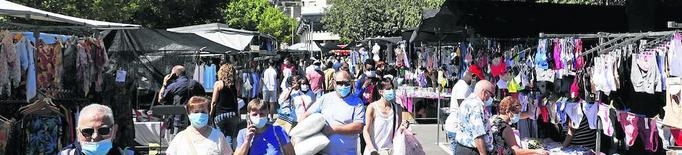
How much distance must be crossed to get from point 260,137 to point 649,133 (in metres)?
5.80

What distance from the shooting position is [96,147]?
4504mm

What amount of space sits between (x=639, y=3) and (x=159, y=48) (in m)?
7.53

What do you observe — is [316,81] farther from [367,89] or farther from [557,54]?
[557,54]

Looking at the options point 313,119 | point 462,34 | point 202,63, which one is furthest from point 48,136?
point 202,63

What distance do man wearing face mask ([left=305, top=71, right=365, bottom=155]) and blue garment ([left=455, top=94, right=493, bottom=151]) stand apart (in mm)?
1101

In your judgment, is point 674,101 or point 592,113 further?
point 592,113

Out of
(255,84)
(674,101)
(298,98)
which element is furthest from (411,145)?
(255,84)

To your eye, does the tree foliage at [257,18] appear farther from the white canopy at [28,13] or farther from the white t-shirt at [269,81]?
the white canopy at [28,13]

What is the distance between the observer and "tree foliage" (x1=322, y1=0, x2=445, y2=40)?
54.9 meters

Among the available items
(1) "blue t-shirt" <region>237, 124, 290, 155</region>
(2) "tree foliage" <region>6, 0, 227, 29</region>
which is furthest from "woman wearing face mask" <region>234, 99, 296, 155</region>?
(2) "tree foliage" <region>6, 0, 227, 29</region>

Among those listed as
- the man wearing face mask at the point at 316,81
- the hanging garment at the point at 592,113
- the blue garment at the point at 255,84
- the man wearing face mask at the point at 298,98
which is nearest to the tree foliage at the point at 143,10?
the blue garment at the point at 255,84

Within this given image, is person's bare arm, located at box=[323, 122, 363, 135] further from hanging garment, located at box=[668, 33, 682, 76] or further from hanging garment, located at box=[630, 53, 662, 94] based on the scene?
hanging garment, located at box=[630, 53, 662, 94]

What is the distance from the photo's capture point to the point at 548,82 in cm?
1240

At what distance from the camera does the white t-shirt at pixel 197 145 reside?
19.5 ft
